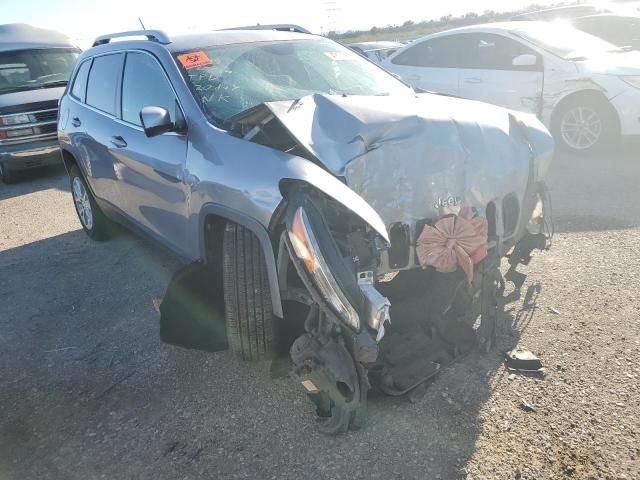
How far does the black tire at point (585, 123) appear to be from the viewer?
22.1ft

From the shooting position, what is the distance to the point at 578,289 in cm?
373

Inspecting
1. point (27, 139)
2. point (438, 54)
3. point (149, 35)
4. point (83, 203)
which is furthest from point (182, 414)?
point (27, 139)

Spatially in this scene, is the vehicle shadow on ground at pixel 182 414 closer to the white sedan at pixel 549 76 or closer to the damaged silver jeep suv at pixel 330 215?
the damaged silver jeep suv at pixel 330 215

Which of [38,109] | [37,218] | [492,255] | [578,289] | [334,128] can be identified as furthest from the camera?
[38,109]

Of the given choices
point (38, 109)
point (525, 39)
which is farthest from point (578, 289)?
point (38, 109)

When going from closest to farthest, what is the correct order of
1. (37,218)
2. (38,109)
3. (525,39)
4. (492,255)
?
(492,255), (37,218), (525,39), (38,109)

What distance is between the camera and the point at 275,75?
146 inches

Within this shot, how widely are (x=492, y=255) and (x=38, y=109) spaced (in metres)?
7.92

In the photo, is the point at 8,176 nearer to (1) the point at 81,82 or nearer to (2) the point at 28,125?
(2) the point at 28,125

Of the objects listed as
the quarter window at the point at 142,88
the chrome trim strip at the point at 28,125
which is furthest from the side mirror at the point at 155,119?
the chrome trim strip at the point at 28,125

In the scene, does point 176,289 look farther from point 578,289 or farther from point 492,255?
point 578,289

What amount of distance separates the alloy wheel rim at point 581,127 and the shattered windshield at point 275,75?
3.80 m

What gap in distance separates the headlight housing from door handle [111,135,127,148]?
18.9 feet

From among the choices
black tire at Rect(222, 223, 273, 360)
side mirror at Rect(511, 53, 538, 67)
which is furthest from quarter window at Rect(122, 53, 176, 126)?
side mirror at Rect(511, 53, 538, 67)
